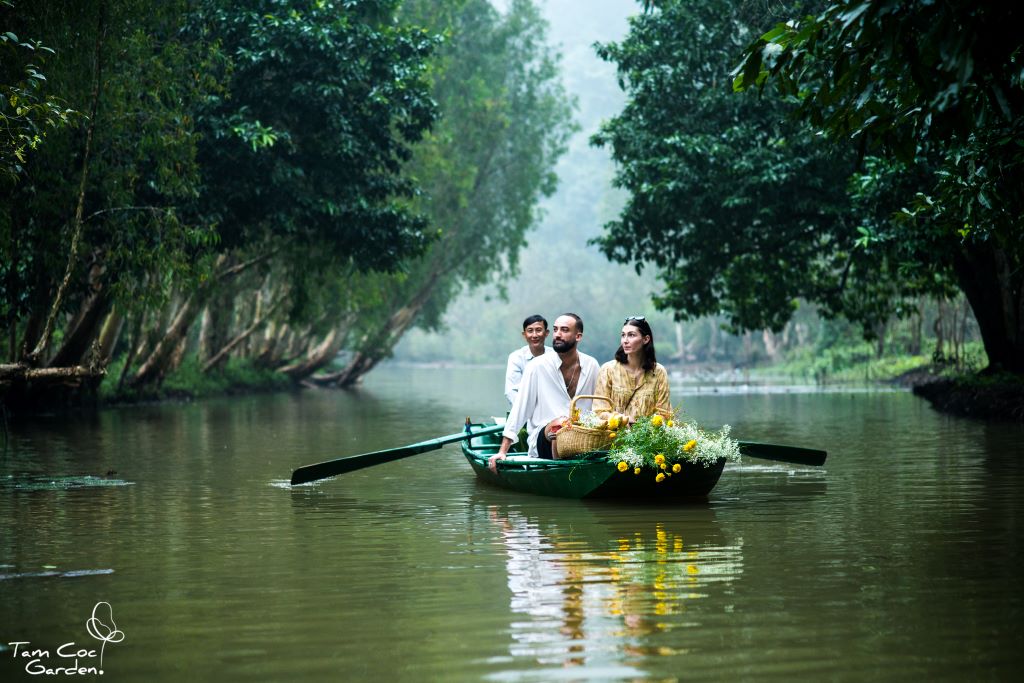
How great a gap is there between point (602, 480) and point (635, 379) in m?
1.00

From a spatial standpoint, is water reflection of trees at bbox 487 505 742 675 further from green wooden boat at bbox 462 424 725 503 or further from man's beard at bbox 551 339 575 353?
man's beard at bbox 551 339 575 353

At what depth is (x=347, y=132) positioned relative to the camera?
2500 cm

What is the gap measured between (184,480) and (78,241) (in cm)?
733

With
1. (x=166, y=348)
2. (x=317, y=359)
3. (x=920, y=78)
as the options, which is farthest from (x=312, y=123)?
(x=920, y=78)

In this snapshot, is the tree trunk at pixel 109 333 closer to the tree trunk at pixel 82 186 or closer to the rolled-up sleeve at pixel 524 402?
the tree trunk at pixel 82 186

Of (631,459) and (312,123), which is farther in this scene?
(312,123)

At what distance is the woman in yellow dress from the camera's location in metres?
10.4

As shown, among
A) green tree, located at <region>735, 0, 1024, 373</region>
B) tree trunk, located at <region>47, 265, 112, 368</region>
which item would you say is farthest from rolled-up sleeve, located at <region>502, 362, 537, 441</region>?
tree trunk, located at <region>47, 265, 112, 368</region>

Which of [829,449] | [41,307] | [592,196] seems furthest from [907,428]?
[592,196]

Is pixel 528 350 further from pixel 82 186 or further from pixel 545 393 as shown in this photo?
pixel 82 186

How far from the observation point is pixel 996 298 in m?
20.5

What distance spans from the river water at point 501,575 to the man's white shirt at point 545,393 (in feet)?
2.31

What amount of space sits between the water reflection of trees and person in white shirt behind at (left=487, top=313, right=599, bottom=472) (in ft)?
3.19

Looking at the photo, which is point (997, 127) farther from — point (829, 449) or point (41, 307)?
point (41, 307)
